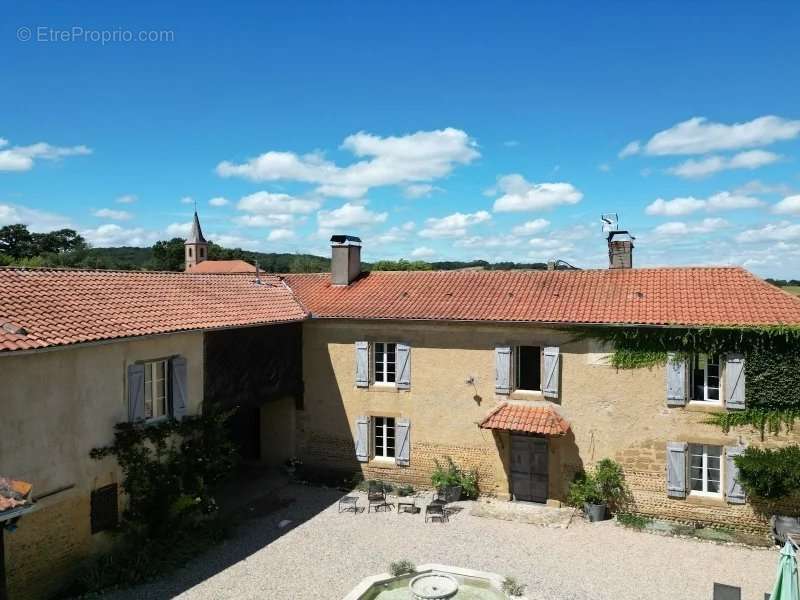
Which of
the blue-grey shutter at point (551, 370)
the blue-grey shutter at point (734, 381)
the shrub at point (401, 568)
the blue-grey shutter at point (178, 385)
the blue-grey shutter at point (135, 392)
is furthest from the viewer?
the blue-grey shutter at point (551, 370)

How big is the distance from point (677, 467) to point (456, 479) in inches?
231

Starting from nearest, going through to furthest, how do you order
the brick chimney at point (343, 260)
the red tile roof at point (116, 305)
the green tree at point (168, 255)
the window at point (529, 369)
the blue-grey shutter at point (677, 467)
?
the red tile roof at point (116, 305)
the blue-grey shutter at point (677, 467)
the window at point (529, 369)
the brick chimney at point (343, 260)
the green tree at point (168, 255)

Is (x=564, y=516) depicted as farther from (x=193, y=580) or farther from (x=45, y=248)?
(x=45, y=248)

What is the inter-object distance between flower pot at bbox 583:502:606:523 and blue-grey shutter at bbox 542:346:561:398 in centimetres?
292

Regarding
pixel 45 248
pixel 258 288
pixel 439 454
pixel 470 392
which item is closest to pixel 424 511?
pixel 439 454

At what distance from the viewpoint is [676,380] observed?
14797 mm

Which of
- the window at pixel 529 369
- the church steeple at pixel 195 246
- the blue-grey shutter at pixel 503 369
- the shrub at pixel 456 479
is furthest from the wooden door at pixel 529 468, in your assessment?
the church steeple at pixel 195 246

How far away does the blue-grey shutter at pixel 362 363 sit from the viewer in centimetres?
1803

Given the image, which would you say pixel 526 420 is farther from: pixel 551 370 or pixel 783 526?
pixel 783 526

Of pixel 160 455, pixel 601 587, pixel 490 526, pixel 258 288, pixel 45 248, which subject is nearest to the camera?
pixel 601 587

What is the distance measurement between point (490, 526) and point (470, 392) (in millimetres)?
3679

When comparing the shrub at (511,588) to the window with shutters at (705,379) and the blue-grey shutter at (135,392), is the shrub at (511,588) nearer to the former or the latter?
the window with shutters at (705,379)

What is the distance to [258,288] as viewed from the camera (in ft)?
64.5

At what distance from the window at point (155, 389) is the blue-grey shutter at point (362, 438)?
6.15 meters
